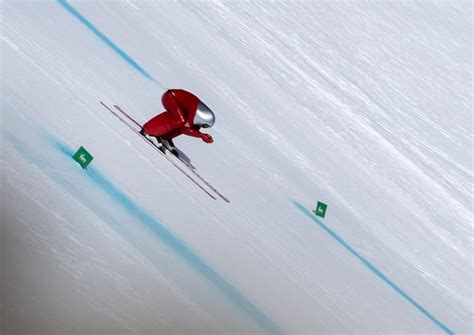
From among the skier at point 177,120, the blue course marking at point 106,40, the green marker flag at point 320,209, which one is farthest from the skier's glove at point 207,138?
the green marker flag at point 320,209

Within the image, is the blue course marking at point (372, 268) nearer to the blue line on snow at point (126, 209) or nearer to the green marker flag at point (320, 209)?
the green marker flag at point (320, 209)

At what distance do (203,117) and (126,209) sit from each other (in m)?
0.18

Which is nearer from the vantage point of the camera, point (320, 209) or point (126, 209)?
point (126, 209)

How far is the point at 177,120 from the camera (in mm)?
974

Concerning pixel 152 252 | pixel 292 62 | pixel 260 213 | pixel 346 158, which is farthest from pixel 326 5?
pixel 152 252

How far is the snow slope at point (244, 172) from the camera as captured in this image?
94 centimetres

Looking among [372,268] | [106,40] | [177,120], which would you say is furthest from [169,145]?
[372,268]

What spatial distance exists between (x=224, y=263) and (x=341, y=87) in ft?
1.27

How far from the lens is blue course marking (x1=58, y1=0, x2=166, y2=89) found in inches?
40.7

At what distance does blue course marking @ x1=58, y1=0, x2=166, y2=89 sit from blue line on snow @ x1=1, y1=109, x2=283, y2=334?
0.17 m

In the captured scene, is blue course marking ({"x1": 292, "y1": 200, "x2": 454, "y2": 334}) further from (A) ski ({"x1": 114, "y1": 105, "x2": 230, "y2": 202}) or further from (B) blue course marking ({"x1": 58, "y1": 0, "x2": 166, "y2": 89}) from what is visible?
(B) blue course marking ({"x1": 58, "y1": 0, "x2": 166, "y2": 89})

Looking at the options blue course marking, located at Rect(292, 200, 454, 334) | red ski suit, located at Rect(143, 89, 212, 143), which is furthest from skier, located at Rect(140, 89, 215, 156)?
blue course marking, located at Rect(292, 200, 454, 334)

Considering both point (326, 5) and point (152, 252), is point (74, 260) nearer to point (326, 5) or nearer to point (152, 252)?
point (152, 252)

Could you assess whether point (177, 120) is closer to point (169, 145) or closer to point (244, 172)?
point (169, 145)
